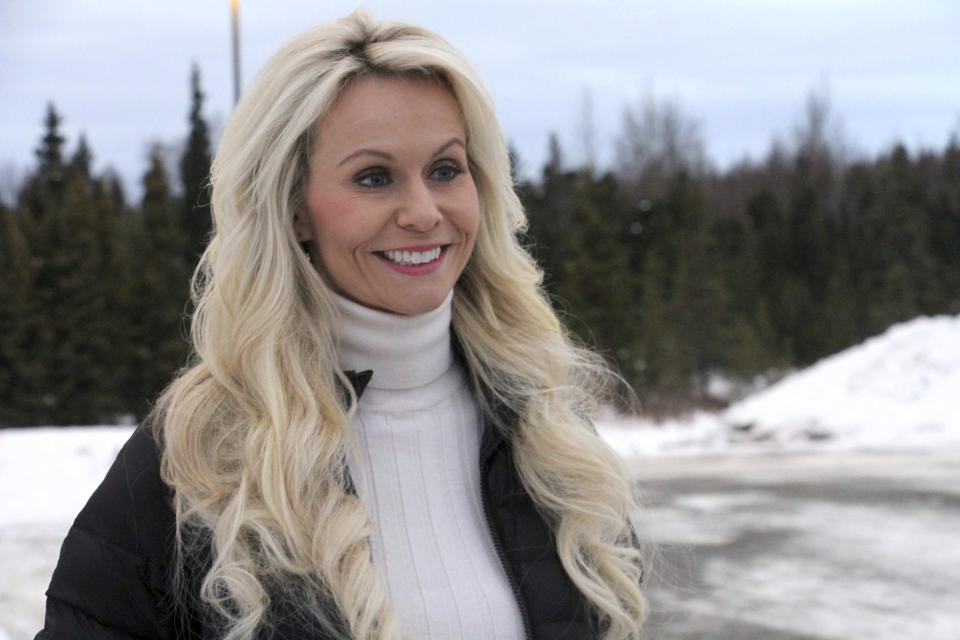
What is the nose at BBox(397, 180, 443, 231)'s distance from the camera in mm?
2207

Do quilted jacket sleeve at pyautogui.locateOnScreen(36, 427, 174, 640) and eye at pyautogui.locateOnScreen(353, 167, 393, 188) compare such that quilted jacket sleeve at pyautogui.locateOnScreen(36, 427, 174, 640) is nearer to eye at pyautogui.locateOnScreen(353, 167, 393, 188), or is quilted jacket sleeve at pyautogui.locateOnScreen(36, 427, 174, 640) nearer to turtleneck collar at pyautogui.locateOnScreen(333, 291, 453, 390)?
turtleneck collar at pyautogui.locateOnScreen(333, 291, 453, 390)

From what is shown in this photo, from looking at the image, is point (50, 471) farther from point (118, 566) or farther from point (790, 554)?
point (118, 566)

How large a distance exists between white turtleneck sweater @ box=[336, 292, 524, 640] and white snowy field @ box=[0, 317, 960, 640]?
385 centimetres

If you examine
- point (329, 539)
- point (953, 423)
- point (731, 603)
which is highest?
point (329, 539)

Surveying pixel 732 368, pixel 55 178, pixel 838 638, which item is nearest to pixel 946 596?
pixel 838 638

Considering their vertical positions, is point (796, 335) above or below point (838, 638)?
below

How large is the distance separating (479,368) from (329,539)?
24.1 inches

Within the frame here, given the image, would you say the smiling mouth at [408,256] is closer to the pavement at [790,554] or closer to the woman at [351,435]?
the woman at [351,435]

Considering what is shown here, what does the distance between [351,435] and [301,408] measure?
0.41 ft

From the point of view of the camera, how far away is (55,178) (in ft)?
102

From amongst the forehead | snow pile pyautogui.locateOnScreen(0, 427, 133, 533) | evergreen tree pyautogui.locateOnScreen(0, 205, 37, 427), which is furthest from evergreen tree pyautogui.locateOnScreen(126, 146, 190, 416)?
the forehead

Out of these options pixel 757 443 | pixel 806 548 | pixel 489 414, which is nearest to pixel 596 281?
pixel 757 443

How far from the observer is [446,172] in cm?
229

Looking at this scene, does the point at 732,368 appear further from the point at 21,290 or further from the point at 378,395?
the point at 378,395
